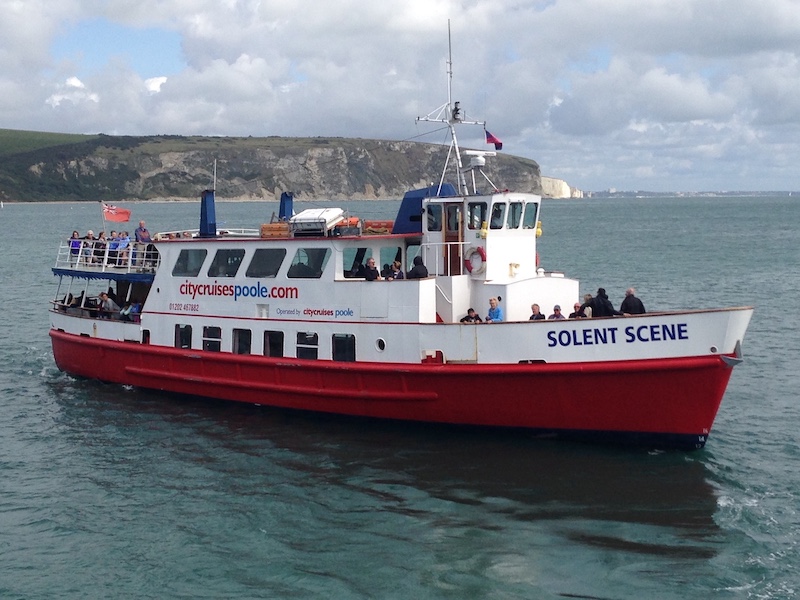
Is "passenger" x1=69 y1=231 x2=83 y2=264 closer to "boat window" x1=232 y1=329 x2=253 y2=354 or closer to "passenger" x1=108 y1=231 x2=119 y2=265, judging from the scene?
"passenger" x1=108 y1=231 x2=119 y2=265

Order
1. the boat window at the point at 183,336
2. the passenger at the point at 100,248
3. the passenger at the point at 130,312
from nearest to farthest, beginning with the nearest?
the boat window at the point at 183,336 < the passenger at the point at 130,312 < the passenger at the point at 100,248

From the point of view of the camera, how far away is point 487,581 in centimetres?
1223

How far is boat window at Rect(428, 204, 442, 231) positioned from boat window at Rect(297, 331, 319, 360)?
369 centimetres

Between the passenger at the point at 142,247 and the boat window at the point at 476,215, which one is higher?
the boat window at the point at 476,215

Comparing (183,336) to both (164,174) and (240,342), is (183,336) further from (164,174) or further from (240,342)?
(164,174)

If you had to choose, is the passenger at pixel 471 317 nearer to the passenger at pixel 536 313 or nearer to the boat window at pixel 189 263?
the passenger at pixel 536 313

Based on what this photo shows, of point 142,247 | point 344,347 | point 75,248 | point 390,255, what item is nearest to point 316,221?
point 390,255

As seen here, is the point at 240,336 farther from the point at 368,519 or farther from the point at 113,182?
the point at 113,182

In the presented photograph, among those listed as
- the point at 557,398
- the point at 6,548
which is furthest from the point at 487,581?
the point at 6,548

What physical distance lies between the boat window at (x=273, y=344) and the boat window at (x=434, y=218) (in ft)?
14.6

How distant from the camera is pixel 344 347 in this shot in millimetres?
19656

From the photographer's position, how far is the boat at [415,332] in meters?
16.6

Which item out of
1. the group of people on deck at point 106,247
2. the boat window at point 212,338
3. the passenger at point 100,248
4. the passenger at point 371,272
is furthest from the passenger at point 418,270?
the passenger at point 100,248

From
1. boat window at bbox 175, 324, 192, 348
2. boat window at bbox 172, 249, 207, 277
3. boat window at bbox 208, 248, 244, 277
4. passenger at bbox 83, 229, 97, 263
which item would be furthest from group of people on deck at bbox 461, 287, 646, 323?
passenger at bbox 83, 229, 97, 263
